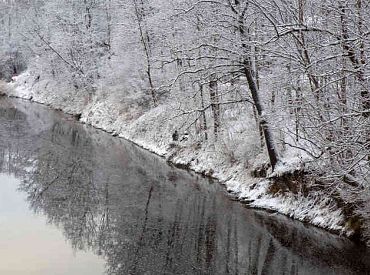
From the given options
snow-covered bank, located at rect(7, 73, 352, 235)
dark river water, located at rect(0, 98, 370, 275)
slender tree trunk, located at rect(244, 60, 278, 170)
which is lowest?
dark river water, located at rect(0, 98, 370, 275)

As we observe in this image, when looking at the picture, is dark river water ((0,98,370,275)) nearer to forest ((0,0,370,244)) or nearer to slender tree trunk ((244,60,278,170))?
forest ((0,0,370,244))

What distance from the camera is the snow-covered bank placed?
17188 millimetres

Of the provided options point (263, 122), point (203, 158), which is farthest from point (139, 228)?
point (203, 158)

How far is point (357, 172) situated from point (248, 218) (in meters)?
4.24

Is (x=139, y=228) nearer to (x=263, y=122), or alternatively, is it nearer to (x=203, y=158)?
(x=263, y=122)

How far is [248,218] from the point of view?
17.8 m

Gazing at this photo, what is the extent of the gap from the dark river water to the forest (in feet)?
4.06

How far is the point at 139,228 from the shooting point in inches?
662

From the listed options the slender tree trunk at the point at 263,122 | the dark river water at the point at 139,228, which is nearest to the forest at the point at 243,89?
the slender tree trunk at the point at 263,122

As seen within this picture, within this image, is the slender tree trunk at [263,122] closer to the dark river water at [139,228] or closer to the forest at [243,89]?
the forest at [243,89]

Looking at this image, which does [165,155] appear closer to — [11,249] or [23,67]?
[11,249]

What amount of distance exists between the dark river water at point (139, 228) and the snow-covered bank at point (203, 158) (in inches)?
22.3

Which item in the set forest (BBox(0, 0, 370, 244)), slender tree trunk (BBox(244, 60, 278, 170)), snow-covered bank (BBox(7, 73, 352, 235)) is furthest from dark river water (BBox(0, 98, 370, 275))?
slender tree trunk (BBox(244, 60, 278, 170))

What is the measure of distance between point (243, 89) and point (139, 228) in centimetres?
872
